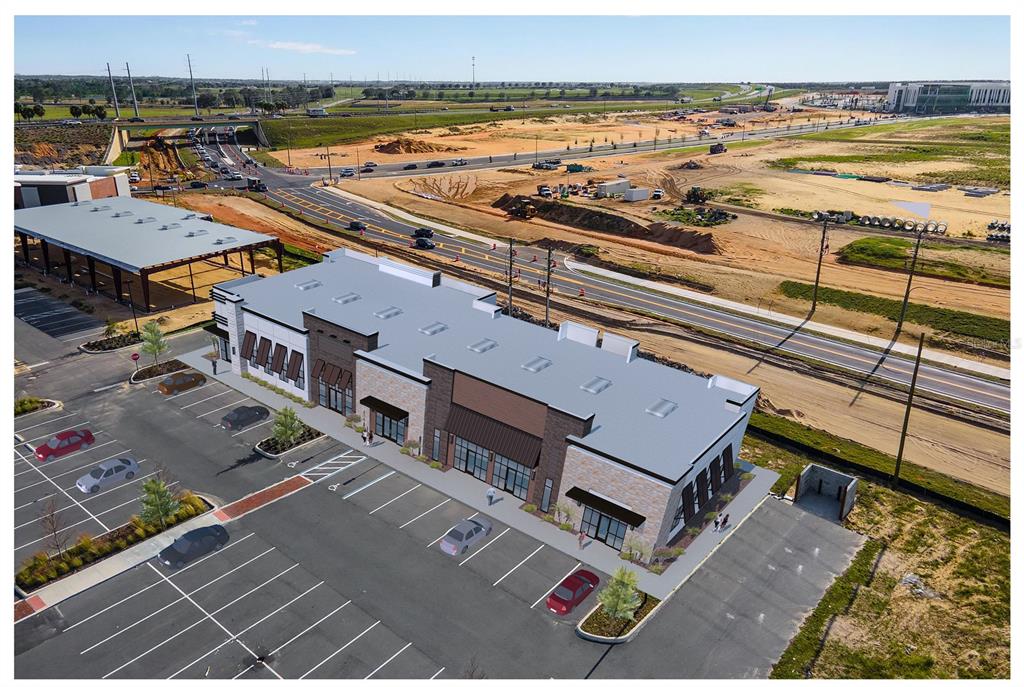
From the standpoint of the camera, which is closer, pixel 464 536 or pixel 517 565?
pixel 517 565

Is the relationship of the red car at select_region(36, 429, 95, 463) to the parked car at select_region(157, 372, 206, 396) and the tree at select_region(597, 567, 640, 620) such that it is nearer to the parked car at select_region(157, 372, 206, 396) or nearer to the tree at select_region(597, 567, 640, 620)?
the parked car at select_region(157, 372, 206, 396)

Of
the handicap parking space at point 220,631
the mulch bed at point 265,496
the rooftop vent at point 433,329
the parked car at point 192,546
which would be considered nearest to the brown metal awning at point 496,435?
the rooftop vent at point 433,329

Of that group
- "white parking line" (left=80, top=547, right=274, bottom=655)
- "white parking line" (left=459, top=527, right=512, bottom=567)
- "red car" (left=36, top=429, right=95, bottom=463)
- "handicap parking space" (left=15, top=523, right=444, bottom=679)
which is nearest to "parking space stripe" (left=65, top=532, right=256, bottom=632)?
"handicap parking space" (left=15, top=523, right=444, bottom=679)

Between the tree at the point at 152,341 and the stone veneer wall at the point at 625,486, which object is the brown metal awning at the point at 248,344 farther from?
the stone veneer wall at the point at 625,486

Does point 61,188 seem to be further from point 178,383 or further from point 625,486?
point 625,486

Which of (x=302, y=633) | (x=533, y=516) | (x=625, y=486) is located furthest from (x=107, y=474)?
(x=625, y=486)
